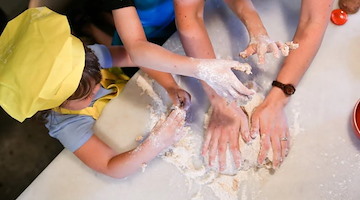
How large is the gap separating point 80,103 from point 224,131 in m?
0.32

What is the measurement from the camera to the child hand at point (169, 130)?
94 centimetres

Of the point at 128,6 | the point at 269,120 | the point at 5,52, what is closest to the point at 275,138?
the point at 269,120

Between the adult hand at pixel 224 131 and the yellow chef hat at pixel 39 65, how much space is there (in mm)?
325

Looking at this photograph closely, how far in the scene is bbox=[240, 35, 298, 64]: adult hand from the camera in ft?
2.83

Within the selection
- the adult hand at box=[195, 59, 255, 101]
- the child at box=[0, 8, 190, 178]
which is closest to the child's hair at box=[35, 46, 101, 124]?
the child at box=[0, 8, 190, 178]

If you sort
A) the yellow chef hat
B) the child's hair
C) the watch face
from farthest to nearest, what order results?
1. the watch face
2. the child's hair
3. the yellow chef hat

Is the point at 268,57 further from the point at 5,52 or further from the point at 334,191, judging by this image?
the point at 5,52

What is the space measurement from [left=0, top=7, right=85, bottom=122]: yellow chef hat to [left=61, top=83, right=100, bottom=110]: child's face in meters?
0.11

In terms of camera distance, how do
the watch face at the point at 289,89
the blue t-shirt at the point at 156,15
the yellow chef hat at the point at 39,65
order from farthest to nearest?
the blue t-shirt at the point at 156,15 → the watch face at the point at 289,89 → the yellow chef hat at the point at 39,65

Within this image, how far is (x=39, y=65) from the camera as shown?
2.53ft

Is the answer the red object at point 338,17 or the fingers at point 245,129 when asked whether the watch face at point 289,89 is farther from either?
the red object at point 338,17

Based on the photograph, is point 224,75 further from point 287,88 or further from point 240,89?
point 287,88

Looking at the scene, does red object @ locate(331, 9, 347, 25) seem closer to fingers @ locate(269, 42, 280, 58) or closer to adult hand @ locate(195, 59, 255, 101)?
fingers @ locate(269, 42, 280, 58)

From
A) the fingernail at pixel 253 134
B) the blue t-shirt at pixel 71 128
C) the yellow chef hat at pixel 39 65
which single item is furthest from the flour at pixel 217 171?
the yellow chef hat at pixel 39 65
